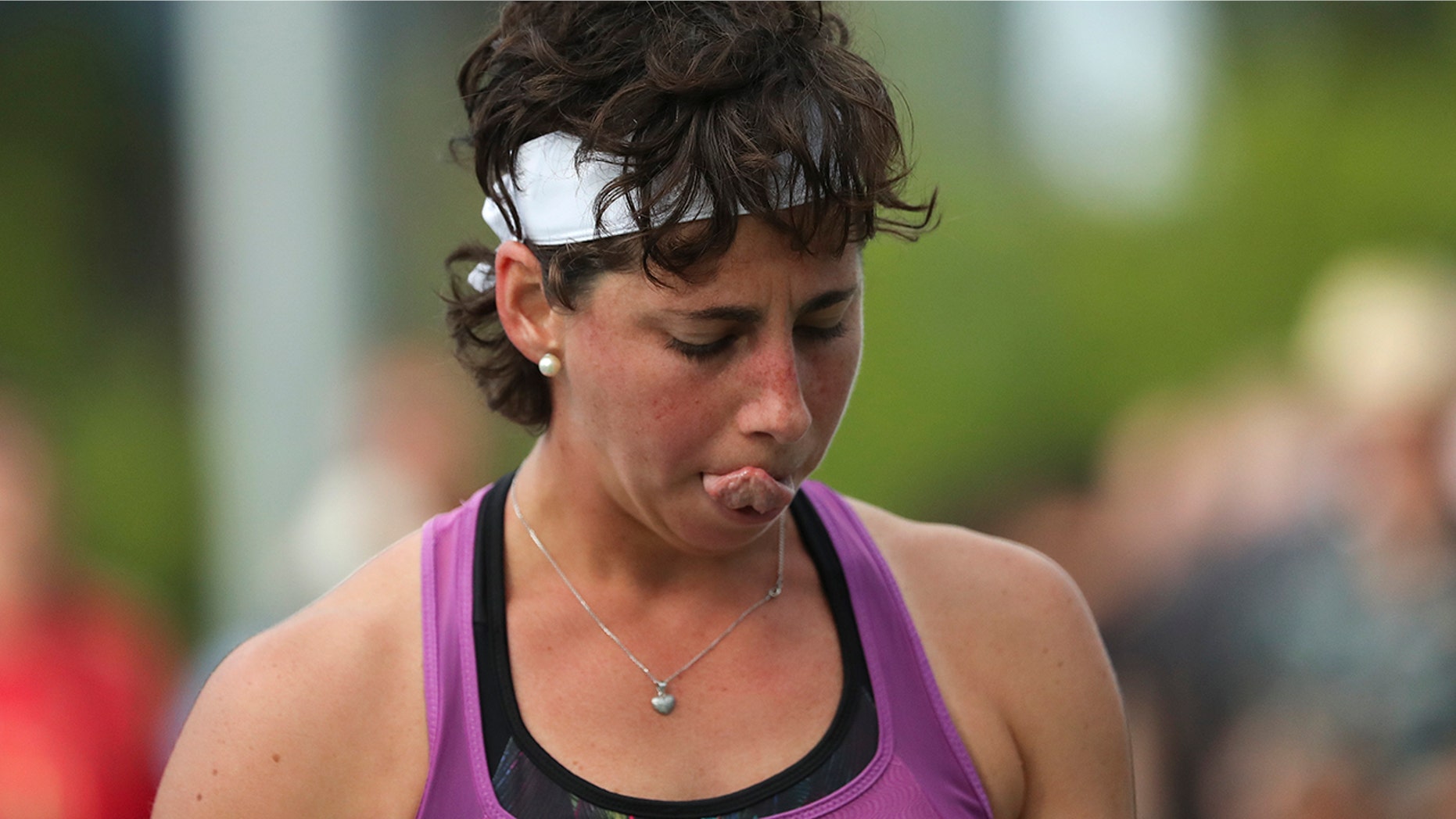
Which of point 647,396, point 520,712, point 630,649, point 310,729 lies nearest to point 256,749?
point 310,729

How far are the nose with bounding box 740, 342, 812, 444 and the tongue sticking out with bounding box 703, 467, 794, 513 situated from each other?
6 centimetres

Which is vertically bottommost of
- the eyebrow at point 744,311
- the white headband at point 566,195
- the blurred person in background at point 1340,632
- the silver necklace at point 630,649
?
the blurred person in background at point 1340,632

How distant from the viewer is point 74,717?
3395 millimetres

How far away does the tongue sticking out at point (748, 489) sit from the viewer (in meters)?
1.65

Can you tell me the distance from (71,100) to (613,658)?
358 cm

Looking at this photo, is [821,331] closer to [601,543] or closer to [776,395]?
[776,395]

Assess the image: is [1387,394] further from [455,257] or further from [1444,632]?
[455,257]

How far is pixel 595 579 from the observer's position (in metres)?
1.86

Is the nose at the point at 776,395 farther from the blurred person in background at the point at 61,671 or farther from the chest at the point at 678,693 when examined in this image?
the blurred person in background at the point at 61,671

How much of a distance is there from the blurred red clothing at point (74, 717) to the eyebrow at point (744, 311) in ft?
7.96

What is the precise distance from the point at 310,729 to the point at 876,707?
672 mm

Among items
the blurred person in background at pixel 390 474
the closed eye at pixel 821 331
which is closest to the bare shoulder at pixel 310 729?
the closed eye at pixel 821 331

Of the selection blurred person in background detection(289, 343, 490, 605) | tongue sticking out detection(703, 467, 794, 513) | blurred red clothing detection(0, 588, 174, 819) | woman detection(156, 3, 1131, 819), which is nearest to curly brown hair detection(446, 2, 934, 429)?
woman detection(156, 3, 1131, 819)

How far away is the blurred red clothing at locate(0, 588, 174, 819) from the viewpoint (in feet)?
10.8
